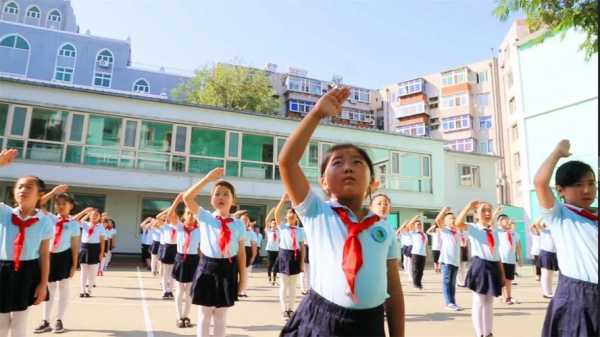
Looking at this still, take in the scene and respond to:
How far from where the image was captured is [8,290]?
A: 146 inches

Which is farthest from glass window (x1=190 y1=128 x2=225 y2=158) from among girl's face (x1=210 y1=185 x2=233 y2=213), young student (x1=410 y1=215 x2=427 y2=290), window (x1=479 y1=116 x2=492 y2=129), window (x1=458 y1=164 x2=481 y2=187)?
window (x1=479 y1=116 x2=492 y2=129)

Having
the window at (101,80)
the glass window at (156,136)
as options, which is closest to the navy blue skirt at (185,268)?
the glass window at (156,136)

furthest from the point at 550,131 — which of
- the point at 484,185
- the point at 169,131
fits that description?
the point at 169,131

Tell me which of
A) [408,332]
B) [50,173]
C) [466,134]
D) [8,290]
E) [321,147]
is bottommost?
[408,332]

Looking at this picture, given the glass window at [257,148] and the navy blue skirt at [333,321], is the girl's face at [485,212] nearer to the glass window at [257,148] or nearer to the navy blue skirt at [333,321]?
the navy blue skirt at [333,321]

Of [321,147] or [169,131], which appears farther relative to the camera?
[321,147]

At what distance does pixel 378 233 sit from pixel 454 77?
41.0 metres

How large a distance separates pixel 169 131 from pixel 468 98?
99.7 feet

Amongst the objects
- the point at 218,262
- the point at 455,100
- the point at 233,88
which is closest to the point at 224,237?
the point at 218,262

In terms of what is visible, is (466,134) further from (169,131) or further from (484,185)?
(169,131)

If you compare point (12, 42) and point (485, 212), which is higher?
point (12, 42)

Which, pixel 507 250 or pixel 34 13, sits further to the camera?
pixel 34 13

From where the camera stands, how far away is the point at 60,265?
591 centimetres

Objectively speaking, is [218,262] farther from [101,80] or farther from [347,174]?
[101,80]
